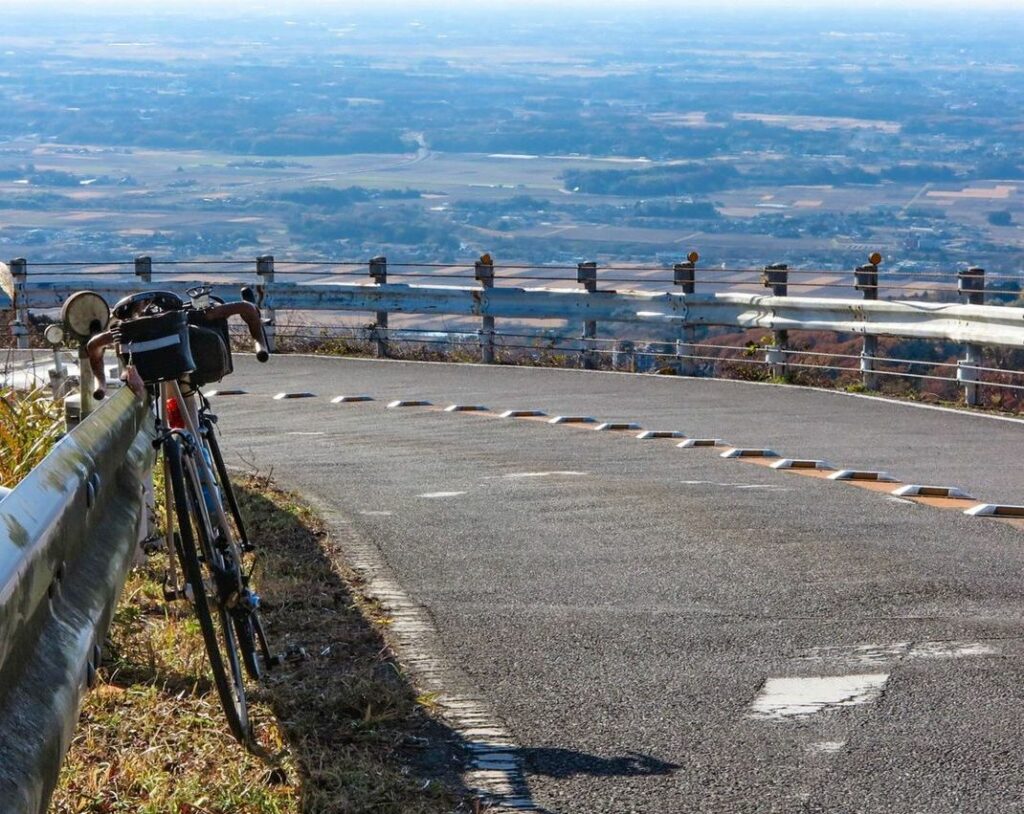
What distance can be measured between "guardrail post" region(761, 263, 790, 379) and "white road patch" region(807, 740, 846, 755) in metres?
14.0

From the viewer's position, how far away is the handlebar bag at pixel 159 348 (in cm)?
512

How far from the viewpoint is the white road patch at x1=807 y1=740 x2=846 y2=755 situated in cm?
493

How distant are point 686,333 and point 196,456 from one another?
15.9 meters

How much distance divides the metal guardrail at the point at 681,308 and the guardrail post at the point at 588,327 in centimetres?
1

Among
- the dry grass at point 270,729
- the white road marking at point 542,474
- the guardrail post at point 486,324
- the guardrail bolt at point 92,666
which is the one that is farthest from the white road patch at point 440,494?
the guardrail post at point 486,324

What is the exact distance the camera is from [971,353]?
16.7 m

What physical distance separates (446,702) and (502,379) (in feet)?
45.7

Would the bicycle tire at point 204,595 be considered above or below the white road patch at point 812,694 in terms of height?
above

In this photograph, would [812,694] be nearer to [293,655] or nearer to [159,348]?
[293,655]

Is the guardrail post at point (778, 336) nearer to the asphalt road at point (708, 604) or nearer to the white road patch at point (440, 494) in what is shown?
the asphalt road at point (708, 604)

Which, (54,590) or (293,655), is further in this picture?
(293,655)

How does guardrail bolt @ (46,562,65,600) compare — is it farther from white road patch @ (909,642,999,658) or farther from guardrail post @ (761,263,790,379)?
guardrail post @ (761,263,790,379)

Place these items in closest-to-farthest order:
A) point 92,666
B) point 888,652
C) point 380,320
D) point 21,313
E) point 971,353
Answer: point 92,666 < point 888,652 < point 971,353 < point 380,320 < point 21,313

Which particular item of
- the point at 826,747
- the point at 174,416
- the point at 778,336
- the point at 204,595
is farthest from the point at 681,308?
the point at 204,595
